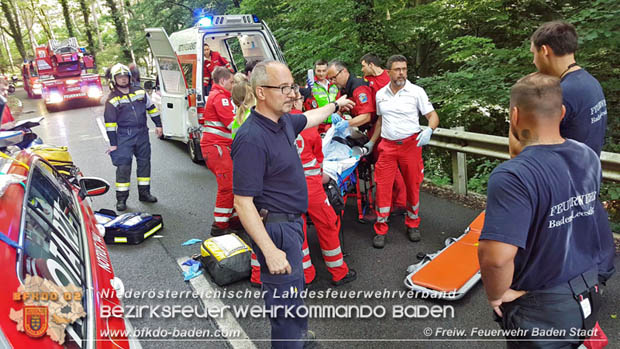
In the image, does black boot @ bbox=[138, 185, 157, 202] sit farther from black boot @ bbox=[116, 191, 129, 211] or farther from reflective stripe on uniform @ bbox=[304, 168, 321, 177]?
reflective stripe on uniform @ bbox=[304, 168, 321, 177]

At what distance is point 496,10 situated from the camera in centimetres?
657

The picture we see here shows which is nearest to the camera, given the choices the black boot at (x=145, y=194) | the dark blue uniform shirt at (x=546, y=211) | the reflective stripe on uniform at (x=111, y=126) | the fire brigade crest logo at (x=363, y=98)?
the dark blue uniform shirt at (x=546, y=211)

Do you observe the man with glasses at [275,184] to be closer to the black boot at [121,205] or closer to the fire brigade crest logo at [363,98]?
the fire brigade crest logo at [363,98]

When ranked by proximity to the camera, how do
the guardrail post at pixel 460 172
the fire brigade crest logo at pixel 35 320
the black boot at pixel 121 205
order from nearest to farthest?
the fire brigade crest logo at pixel 35 320, the guardrail post at pixel 460 172, the black boot at pixel 121 205

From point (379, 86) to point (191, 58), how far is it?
12.6 ft

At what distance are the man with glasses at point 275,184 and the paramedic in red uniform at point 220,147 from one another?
2509 mm

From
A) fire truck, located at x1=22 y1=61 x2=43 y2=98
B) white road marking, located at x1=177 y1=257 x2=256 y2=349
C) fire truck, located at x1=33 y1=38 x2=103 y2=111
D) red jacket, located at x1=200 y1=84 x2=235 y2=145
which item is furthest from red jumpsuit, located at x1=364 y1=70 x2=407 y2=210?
fire truck, located at x1=22 y1=61 x2=43 y2=98

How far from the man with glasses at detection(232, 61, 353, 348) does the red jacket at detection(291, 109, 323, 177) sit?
1.00 meters

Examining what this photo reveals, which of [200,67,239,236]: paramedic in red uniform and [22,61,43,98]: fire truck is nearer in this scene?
[200,67,239,236]: paramedic in red uniform

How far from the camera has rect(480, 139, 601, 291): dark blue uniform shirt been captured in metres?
1.63

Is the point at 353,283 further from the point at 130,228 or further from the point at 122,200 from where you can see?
the point at 122,200

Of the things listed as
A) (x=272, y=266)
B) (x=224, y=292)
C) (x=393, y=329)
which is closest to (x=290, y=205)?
(x=272, y=266)

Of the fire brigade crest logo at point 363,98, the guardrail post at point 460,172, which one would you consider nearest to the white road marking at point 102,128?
the fire brigade crest logo at point 363,98

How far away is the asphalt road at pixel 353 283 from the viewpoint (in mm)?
3062
